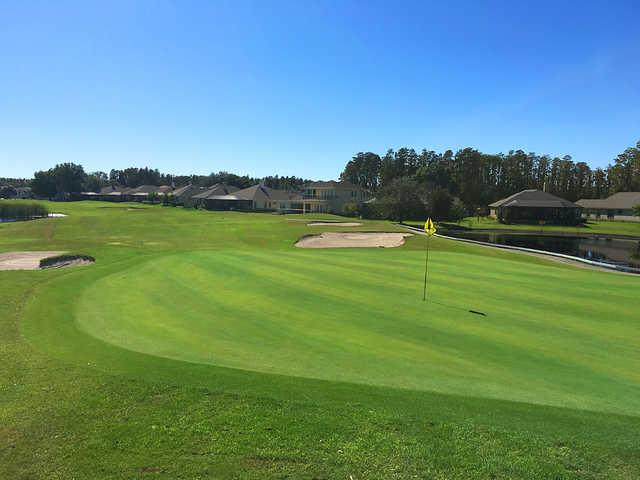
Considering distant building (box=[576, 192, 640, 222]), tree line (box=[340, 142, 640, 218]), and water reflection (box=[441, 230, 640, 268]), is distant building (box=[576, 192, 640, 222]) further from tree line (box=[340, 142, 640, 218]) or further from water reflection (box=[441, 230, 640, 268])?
water reflection (box=[441, 230, 640, 268])

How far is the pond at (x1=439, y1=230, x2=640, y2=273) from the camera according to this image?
3888 centimetres

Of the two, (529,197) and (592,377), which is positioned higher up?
(529,197)

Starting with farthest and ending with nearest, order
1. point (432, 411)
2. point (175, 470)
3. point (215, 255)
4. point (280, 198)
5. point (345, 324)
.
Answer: point (280, 198) → point (215, 255) → point (345, 324) → point (432, 411) → point (175, 470)

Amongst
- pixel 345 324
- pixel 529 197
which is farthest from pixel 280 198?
pixel 345 324

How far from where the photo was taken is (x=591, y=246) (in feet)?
161

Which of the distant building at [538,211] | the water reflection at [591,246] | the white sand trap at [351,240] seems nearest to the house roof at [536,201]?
the distant building at [538,211]

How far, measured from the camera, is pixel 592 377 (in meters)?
8.07

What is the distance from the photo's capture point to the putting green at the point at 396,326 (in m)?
7.95

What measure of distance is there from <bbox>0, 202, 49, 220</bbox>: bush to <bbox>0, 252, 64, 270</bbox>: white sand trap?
53.8m

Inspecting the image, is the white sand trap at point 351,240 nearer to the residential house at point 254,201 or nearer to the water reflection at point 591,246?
the water reflection at point 591,246

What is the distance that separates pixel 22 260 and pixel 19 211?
192 feet

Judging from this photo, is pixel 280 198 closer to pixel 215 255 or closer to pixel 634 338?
pixel 215 255

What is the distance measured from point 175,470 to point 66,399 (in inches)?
108

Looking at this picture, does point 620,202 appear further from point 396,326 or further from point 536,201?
point 396,326
